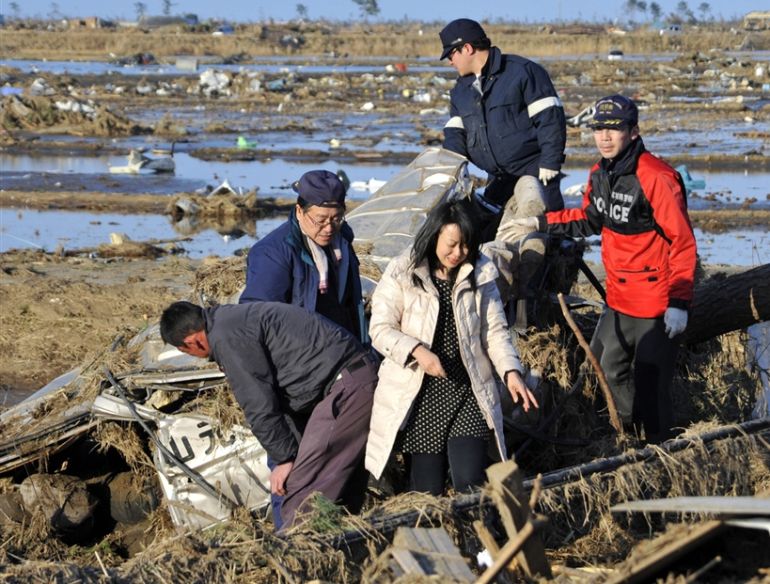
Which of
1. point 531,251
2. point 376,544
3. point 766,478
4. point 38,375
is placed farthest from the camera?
point 38,375

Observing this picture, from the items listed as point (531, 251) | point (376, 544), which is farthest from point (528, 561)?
point (531, 251)

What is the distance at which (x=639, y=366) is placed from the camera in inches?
239

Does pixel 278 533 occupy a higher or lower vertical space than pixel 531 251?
lower

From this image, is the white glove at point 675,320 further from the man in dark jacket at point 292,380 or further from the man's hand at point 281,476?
the man's hand at point 281,476

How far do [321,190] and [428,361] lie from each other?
1026 mm

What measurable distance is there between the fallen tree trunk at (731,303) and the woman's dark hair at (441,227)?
2855 mm

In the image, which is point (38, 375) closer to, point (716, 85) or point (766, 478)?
point (766, 478)

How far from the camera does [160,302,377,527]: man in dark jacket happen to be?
4801 mm

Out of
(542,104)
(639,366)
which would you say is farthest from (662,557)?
(542,104)

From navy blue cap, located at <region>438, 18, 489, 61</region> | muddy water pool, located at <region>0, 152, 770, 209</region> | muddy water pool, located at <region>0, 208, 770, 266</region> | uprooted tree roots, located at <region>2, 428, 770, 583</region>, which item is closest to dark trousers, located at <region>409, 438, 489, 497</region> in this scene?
uprooted tree roots, located at <region>2, 428, 770, 583</region>

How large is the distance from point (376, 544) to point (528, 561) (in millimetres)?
683

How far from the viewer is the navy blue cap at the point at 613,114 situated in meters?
5.67

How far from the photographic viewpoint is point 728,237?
1366 centimetres

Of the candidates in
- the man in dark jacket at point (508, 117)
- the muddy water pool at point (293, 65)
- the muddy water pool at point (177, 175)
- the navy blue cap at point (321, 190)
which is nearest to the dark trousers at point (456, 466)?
the navy blue cap at point (321, 190)
